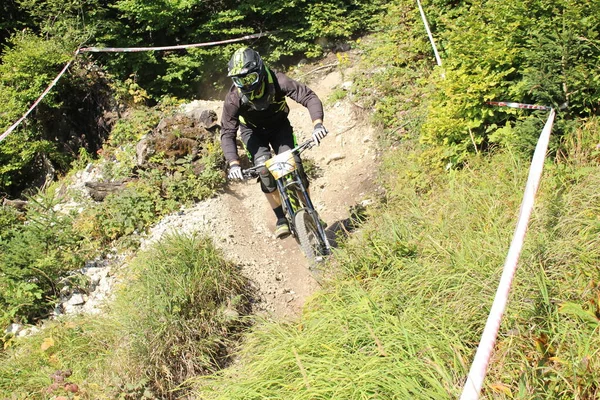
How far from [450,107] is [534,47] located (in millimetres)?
1049

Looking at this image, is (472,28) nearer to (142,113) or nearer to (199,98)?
(142,113)

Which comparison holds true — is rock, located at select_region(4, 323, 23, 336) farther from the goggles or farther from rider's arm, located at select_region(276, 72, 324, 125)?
rider's arm, located at select_region(276, 72, 324, 125)

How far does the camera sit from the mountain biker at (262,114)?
5281mm

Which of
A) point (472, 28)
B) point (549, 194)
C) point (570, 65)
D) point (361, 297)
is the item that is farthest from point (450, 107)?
point (361, 297)

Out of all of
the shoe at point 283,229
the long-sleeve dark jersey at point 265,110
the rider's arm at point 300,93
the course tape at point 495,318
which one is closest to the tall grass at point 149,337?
the shoe at point 283,229

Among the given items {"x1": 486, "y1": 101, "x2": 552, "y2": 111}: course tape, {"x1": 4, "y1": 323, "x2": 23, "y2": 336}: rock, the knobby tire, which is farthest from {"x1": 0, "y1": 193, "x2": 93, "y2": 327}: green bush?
{"x1": 486, "y1": 101, "x2": 552, "y2": 111}: course tape

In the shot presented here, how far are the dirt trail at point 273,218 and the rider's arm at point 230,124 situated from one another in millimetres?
1155

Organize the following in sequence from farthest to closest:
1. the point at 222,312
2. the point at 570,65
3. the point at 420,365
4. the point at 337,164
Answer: the point at 337,164
the point at 222,312
the point at 570,65
the point at 420,365

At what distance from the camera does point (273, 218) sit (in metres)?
7.66

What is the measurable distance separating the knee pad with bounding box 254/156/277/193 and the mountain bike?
0.07m

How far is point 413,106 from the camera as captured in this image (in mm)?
7820

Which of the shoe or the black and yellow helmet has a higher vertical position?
the black and yellow helmet

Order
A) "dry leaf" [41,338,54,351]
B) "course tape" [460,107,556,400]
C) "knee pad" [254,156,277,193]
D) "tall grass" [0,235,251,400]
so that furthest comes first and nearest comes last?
1. "knee pad" [254,156,277,193]
2. "dry leaf" [41,338,54,351]
3. "tall grass" [0,235,251,400]
4. "course tape" [460,107,556,400]

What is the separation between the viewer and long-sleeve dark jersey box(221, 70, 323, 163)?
5.65 m
